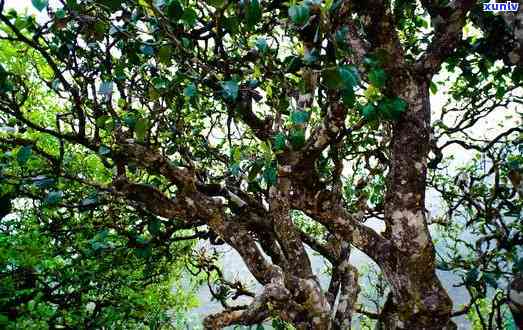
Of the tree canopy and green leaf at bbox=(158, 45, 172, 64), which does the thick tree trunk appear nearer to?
the tree canopy

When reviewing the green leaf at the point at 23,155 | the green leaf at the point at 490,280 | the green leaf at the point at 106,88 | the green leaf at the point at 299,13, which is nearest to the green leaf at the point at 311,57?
the green leaf at the point at 299,13

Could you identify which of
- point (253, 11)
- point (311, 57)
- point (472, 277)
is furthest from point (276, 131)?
point (472, 277)

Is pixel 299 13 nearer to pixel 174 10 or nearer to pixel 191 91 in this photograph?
pixel 174 10

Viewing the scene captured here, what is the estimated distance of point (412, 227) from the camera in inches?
98.2

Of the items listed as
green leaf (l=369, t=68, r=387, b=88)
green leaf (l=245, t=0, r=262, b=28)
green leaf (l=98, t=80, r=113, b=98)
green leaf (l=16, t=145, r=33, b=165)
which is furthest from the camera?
green leaf (l=16, t=145, r=33, b=165)

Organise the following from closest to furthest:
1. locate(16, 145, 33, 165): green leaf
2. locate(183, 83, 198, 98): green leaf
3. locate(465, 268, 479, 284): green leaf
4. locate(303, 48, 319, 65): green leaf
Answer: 1. locate(303, 48, 319, 65): green leaf
2. locate(183, 83, 198, 98): green leaf
3. locate(16, 145, 33, 165): green leaf
4. locate(465, 268, 479, 284): green leaf

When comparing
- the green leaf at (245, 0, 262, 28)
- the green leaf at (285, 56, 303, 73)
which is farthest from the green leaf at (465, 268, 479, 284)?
the green leaf at (245, 0, 262, 28)

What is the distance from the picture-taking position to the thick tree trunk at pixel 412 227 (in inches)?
96.6

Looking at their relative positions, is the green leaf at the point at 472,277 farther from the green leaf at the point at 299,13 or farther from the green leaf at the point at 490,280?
the green leaf at the point at 299,13

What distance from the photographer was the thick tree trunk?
245 cm

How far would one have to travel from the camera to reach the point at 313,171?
2.72 m

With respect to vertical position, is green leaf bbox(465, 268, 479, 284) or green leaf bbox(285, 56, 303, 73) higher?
green leaf bbox(285, 56, 303, 73)

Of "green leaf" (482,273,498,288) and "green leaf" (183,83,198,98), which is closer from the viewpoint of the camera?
"green leaf" (183,83,198,98)

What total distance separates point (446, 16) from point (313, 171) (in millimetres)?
1333
